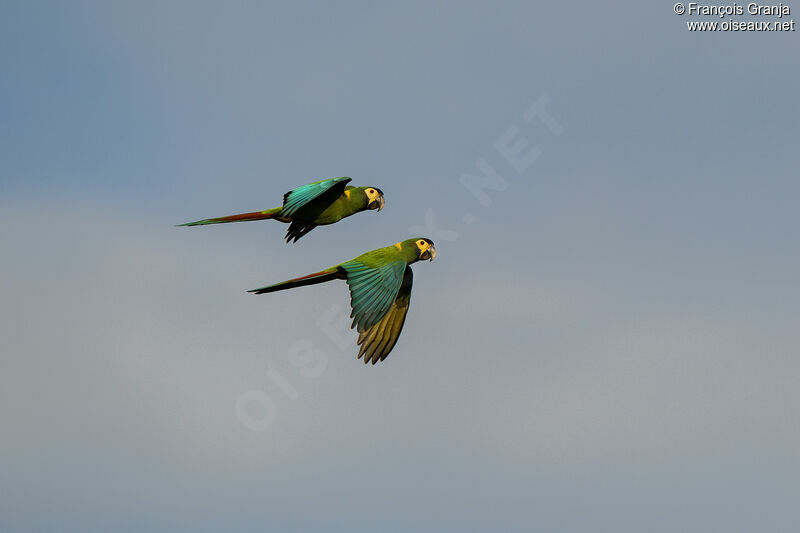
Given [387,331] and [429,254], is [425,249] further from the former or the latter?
[387,331]

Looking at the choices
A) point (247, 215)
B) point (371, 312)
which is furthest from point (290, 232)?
point (371, 312)

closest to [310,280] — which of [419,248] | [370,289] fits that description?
[370,289]

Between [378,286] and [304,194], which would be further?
[304,194]

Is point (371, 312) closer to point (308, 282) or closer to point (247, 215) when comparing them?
point (308, 282)

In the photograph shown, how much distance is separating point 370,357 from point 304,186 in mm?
3024

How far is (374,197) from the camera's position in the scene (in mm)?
18500

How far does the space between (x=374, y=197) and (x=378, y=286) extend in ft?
8.80

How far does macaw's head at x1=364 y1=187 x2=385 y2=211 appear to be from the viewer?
60.5ft

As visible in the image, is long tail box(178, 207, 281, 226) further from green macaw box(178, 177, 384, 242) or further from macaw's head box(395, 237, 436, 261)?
macaw's head box(395, 237, 436, 261)

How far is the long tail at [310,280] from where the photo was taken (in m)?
16.3

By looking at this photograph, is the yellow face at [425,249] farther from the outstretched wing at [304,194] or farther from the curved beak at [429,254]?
the outstretched wing at [304,194]

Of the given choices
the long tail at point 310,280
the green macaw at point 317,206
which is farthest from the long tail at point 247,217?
the long tail at point 310,280

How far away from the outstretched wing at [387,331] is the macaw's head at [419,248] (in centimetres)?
29

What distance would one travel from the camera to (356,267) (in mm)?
16641
